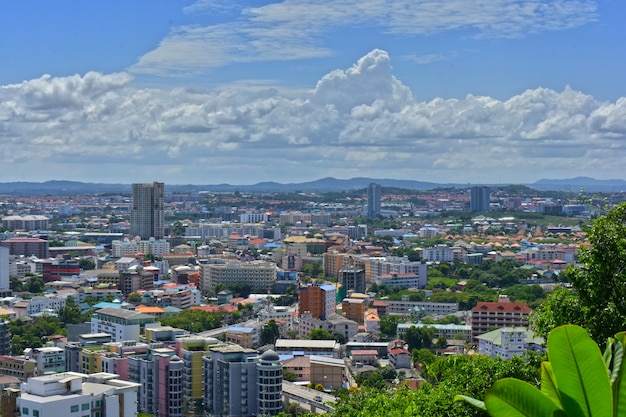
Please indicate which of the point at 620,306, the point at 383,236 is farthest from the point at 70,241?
the point at 620,306

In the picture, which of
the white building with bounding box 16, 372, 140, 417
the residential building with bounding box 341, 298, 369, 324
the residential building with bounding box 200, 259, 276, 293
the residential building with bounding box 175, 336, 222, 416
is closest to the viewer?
the white building with bounding box 16, 372, 140, 417

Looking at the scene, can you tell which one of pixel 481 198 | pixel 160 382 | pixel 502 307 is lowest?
pixel 160 382

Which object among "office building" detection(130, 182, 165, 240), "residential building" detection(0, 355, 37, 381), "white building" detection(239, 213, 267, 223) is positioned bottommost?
"residential building" detection(0, 355, 37, 381)

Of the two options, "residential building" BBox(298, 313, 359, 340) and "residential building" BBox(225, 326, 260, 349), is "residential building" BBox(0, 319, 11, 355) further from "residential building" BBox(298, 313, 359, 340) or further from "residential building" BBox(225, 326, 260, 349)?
"residential building" BBox(298, 313, 359, 340)

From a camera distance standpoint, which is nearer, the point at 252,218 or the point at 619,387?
the point at 619,387

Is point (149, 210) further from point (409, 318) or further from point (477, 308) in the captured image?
point (477, 308)

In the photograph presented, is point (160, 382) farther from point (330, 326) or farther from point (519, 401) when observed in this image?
point (519, 401)

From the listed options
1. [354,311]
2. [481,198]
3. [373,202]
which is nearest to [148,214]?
[354,311]

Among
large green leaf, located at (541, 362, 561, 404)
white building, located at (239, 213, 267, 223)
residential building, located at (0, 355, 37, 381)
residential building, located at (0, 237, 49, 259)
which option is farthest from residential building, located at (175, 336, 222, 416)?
white building, located at (239, 213, 267, 223)
